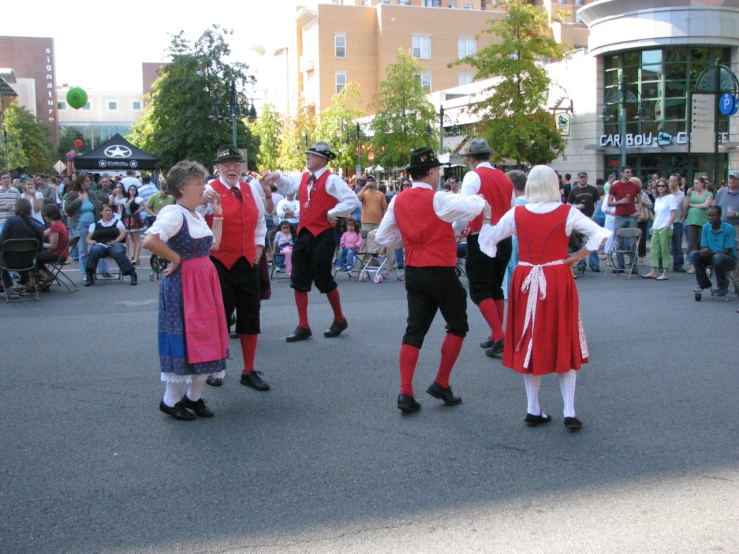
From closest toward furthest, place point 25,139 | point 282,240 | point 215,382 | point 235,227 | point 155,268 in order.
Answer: point 235,227
point 215,382
point 155,268
point 282,240
point 25,139

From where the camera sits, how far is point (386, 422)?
5.53m

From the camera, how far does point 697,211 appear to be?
13836 millimetres

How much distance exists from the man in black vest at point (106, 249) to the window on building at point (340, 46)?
187ft

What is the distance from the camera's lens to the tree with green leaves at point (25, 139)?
5982cm

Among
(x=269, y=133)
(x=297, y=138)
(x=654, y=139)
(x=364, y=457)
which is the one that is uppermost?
(x=269, y=133)

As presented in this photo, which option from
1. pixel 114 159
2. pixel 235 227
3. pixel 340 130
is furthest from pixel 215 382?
pixel 340 130

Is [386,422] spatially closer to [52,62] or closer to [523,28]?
[523,28]

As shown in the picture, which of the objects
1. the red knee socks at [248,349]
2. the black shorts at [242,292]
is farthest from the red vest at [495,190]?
the red knee socks at [248,349]

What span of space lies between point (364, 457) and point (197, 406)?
1.51 m

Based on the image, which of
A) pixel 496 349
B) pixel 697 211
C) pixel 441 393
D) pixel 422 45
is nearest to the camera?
pixel 441 393

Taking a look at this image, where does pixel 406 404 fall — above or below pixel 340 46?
below

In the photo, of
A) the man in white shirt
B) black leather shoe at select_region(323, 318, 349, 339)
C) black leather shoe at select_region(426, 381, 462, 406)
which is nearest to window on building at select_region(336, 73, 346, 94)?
black leather shoe at select_region(323, 318, 349, 339)

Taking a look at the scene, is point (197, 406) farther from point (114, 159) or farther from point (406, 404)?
point (114, 159)

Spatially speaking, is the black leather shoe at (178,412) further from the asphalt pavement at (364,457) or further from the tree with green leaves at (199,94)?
the tree with green leaves at (199,94)
